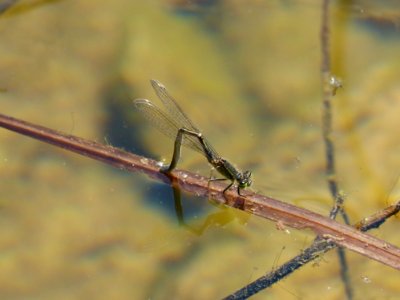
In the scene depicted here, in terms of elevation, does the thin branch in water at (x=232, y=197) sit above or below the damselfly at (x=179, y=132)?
below

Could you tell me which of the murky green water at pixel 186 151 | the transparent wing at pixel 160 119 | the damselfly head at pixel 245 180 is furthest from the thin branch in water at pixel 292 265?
the transparent wing at pixel 160 119

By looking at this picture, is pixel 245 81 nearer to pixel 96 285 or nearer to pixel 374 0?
pixel 374 0

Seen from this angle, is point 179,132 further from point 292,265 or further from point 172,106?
point 292,265

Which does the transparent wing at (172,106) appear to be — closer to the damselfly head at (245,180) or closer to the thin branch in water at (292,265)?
the damselfly head at (245,180)

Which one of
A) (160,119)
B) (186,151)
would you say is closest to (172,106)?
(160,119)

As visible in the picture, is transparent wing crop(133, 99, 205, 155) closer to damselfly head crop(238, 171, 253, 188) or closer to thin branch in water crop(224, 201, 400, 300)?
damselfly head crop(238, 171, 253, 188)

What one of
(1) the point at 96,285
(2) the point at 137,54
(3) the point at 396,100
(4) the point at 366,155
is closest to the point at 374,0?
(3) the point at 396,100

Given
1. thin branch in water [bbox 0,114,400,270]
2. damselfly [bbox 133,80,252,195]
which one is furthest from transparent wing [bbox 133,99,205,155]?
thin branch in water [bbox 0,114,400,270]
